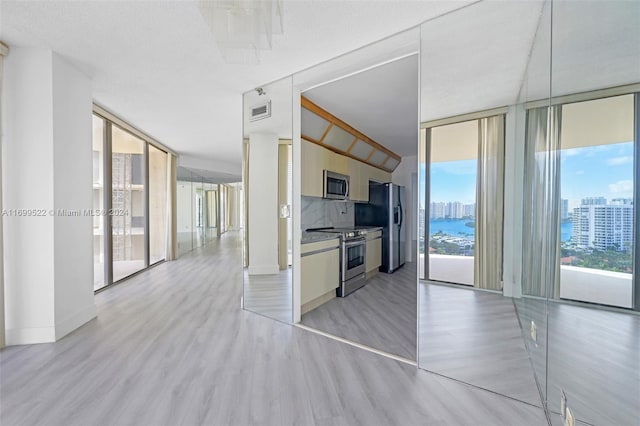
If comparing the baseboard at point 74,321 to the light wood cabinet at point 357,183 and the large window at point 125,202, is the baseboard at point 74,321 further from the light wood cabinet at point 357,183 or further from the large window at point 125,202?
the light wood cabinet at point 357,183

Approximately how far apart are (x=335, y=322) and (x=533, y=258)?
1.94 meters

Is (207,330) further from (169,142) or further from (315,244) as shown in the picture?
(169,142)

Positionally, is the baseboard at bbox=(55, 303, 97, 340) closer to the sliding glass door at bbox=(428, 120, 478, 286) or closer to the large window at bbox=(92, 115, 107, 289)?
the large window at bbox=(92, 115, 107, 289)

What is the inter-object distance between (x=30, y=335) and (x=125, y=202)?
295 centimetres

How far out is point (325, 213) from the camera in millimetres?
4723

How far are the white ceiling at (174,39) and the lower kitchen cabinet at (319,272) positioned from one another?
1998 mm

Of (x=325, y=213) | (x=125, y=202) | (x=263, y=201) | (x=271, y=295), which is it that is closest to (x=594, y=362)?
(x=271, y=295)

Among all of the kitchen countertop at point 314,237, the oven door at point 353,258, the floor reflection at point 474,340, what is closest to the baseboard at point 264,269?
the kitchen countertop at point 314,237

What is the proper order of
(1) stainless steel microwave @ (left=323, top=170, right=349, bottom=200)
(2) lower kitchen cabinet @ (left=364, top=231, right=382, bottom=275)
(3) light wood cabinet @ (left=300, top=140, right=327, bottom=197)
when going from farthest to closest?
(2) lower kitchen cabinet @ (left=364, top=231, right=382, bottom=275) < (1) stainless steel microwave @ (left=323, top=170, right=349, bottom=200) < (3) light wood cabinet @ (left=300, top=140, right=327, bottom=197)

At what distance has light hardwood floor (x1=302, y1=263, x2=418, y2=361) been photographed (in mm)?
2604

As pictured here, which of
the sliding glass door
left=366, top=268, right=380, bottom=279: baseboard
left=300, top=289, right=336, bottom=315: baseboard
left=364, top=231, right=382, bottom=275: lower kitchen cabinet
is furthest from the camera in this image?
left=366, top=268, right=380, bottom=279: baseboard

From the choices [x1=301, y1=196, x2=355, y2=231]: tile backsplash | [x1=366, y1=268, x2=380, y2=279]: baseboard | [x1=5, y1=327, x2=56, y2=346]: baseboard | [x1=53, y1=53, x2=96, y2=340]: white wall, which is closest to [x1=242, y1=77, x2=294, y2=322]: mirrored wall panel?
[x1=301, y1=196, x2=355, y2=231]: tile backsplash

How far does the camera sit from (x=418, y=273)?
7.22 feet

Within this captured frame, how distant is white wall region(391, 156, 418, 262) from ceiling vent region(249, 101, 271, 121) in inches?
149
